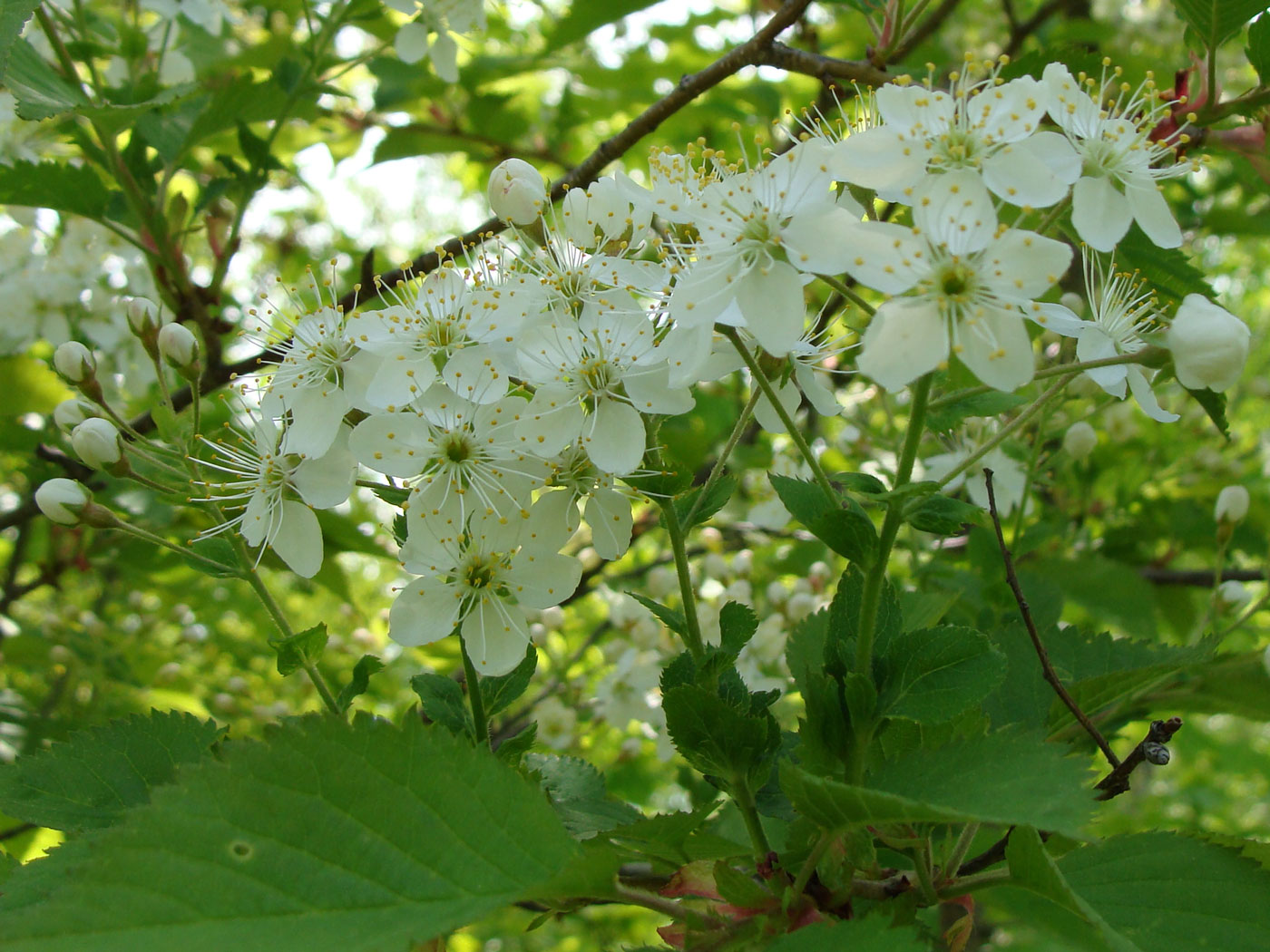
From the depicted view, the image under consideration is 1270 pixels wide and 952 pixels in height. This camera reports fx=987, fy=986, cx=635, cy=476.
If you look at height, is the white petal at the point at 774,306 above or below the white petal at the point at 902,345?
above

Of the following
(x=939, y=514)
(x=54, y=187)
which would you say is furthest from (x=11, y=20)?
(x=939, y=514)

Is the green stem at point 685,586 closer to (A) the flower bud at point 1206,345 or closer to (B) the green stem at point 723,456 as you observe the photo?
(B) the green stem at point 723,456

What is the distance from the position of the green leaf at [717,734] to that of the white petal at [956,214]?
20.3 inches

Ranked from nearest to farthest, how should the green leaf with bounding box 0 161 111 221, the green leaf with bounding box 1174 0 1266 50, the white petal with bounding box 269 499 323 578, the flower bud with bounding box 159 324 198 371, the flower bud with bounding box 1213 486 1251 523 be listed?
the white petal with bounding box 269 499 323 578 < the flower bud with bounding box 159 324 198 371 < the green leaf with bounding box 1174 0 1266 50 < the flower bud with bounding box 1213 486 1251 523 < the green leaf with bounding box 0 161 111 221

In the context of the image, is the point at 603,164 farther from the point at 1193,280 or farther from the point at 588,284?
the point at 1193,280

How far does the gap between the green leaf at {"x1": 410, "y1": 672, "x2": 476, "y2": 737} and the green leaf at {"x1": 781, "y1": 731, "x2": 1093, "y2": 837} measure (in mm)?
400

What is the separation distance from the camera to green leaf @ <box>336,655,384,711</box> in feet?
3.74

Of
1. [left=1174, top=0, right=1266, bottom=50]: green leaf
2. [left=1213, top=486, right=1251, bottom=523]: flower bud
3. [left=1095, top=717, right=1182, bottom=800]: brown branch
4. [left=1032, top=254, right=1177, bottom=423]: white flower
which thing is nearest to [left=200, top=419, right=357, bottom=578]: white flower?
[left=1032, top=254, right=1177, bottom=423]: white flower

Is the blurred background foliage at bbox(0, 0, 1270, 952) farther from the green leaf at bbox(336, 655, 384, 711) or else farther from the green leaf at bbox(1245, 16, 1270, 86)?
the green leaf at bbox(336, 655, 384, 711)

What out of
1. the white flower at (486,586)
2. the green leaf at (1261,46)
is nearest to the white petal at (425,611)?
the white flower at (486,586)

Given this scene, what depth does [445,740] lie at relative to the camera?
0.93 meters

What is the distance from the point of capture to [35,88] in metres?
1.65

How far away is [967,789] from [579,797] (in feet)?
1.77

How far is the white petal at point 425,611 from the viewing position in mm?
1161
